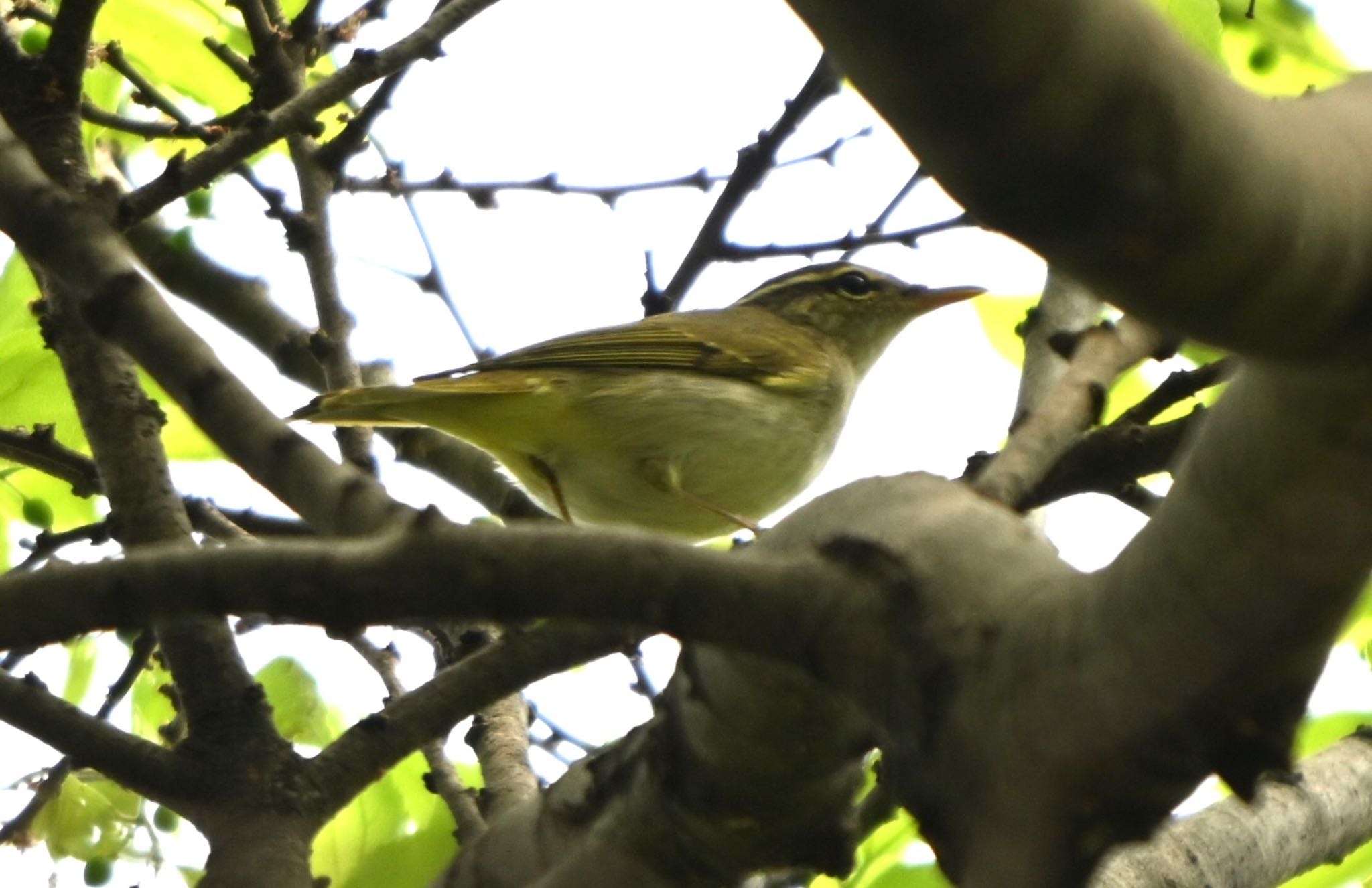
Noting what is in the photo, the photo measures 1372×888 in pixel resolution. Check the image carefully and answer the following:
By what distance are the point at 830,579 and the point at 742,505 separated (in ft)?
11.7

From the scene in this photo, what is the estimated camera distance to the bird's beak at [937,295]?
6.02 metres

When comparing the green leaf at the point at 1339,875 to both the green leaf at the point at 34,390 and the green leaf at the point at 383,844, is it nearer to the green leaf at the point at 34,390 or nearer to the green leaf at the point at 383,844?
the green leaf at the point at 383,844

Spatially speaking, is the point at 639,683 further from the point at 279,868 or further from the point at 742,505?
the point at 279,868

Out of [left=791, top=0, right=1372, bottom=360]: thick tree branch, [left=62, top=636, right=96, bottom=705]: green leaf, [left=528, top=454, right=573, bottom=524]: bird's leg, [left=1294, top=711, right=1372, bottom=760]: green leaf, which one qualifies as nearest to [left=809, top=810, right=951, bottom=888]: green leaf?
[left=1294, top=711, right=1372, bottom=760]: green leaf

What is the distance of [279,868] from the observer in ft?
7.39

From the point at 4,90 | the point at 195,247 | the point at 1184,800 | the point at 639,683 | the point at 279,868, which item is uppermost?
the point at 195,247

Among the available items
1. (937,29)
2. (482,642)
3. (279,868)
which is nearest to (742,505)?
(482,642)

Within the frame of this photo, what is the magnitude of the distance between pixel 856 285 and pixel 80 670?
3689 mm

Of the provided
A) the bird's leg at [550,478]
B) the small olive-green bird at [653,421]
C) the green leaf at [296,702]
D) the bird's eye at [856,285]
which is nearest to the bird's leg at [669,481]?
the small olive-green bird at [653,421]

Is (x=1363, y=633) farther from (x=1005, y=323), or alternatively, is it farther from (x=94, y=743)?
(x=94, y=743)

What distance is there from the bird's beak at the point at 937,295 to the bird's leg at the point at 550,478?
1823 mm

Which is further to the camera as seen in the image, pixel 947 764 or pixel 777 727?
pixel 777 727

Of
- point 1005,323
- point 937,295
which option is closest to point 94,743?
point 1005,323

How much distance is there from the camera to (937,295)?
6.21 meters
